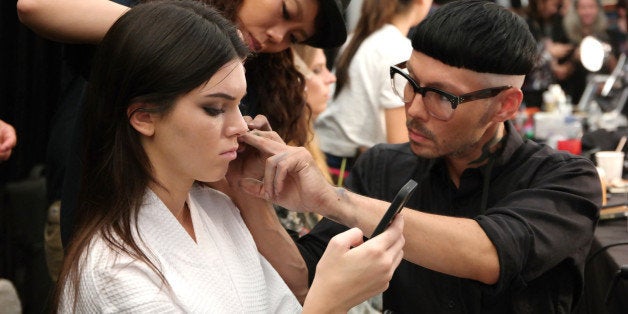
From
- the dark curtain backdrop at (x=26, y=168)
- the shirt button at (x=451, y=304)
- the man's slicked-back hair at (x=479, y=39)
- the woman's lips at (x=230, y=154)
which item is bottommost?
the dark curtain backdrop at (x=26, y=168)

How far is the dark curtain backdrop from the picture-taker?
132 inches

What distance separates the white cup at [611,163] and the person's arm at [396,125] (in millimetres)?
751

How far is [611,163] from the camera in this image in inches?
125

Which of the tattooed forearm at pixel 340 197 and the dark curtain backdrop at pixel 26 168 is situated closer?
the tattooed forearm at pixel 340 197

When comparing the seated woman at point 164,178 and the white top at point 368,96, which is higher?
the seated woman at point 164,178

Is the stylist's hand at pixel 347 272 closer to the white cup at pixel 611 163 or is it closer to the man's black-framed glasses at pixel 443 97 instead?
the man's black-framed glasses at pixel 443 97

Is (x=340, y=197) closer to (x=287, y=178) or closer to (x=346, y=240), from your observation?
(x=287, y=178)

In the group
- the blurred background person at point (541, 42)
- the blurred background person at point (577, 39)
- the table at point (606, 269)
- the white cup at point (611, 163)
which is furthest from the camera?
the blurred background person at point (577, 39)

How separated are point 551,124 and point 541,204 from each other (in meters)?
2.53

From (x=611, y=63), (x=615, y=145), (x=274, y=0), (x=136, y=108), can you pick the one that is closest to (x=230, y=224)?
(x=136, y=108)

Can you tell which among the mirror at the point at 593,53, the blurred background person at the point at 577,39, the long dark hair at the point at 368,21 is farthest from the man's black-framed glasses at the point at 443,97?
the blurred background person at the point at 577,39

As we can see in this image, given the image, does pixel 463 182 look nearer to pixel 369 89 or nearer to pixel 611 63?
pixel 369 89

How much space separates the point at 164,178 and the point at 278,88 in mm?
709

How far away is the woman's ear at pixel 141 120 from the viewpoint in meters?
1.38
